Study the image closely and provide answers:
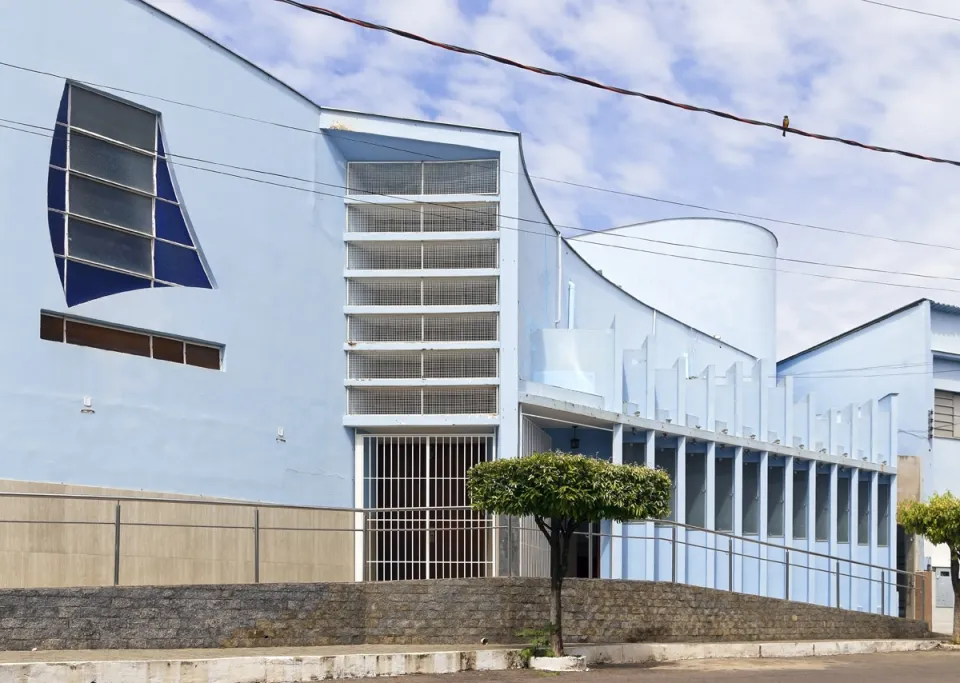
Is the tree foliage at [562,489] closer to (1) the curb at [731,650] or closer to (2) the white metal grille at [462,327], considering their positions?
(1) the curb at [731,650]

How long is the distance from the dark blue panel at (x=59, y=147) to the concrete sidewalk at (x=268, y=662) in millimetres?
6745

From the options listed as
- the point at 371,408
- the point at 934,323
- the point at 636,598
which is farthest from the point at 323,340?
the point at 934,323

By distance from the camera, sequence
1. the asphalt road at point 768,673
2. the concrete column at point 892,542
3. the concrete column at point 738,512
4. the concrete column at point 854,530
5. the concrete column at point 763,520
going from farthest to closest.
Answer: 1. the concrete column at point 892,542
2. the concrete column at point 854,530
3. the concrete column at point 763,520
4. the concrete column at point 738,512
5. the asphalt road at point 768,673

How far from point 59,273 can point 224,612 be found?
5150 mm

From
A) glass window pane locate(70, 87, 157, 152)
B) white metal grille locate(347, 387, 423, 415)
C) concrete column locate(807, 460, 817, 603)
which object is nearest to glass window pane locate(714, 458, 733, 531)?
concrete column locate(807, 460, 817, 603)

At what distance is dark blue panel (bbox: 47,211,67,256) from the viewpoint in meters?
16.8

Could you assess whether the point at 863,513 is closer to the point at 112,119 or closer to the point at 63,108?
the point at 112,119

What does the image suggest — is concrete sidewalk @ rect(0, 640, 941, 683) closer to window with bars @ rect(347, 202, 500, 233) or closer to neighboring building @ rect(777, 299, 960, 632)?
window with bars @ rect(347, 202, 500, 233)

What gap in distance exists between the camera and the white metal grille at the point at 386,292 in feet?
70.5

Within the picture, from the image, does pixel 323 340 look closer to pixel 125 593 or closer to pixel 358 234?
pixel 358 234

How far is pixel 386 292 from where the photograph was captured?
70.9 feet

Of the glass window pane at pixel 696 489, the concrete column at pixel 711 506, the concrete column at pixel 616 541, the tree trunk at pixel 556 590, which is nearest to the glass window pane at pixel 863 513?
the concrete column at pixel 711 506

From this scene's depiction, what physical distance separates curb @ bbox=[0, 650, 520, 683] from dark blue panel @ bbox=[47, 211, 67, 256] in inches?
256

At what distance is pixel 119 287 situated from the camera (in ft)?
58.2
